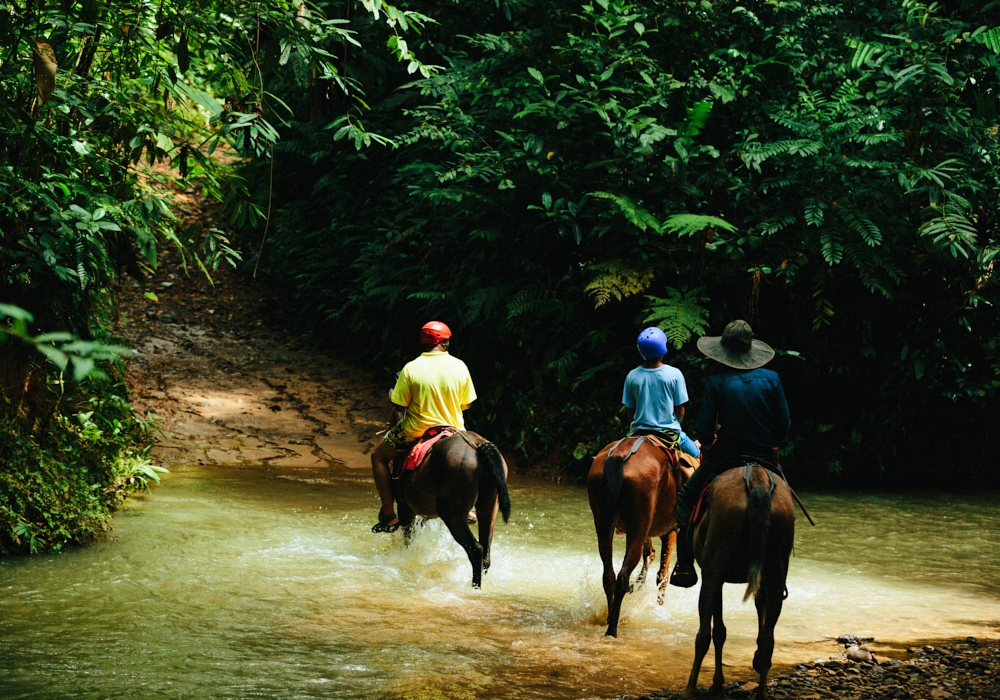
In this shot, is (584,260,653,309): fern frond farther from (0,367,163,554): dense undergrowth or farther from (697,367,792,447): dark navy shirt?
(0,367,163,554): dense undergrowth

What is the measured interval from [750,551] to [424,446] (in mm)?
3561

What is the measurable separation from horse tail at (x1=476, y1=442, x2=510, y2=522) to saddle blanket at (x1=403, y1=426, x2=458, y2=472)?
0.38 meters

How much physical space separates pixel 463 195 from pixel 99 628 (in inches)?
361

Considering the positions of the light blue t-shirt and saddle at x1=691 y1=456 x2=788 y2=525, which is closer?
saddle at x1=691 y1=456 x2=788 y2=525

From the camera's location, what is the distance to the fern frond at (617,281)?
1202 centimetres

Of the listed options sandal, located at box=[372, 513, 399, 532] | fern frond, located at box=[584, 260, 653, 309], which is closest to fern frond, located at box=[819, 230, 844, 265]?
fern frond, located at box=[584, 260, 653, 309]

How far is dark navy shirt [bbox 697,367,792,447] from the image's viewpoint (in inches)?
234

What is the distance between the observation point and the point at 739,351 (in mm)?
6145

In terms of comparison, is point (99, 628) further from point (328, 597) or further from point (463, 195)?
point (463, 195)

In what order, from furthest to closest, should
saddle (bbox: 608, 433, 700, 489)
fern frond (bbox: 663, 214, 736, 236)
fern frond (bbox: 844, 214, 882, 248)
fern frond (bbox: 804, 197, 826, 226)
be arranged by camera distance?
fern frond (bbox: 663, 214, 736, 236) → fern frond (bbox: 804, 197, 826, 226) → fern frond (bbox: 844, 214, 882, 248) → saddle (bbox: 608, 433, 700, 489)

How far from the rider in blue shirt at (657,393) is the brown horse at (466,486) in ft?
4.53

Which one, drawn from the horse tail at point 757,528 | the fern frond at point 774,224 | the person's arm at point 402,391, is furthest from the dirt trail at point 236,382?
the horse tail at point 757,528

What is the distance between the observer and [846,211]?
11320mm

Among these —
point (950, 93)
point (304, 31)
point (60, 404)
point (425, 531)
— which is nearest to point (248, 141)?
point (304, 31)
